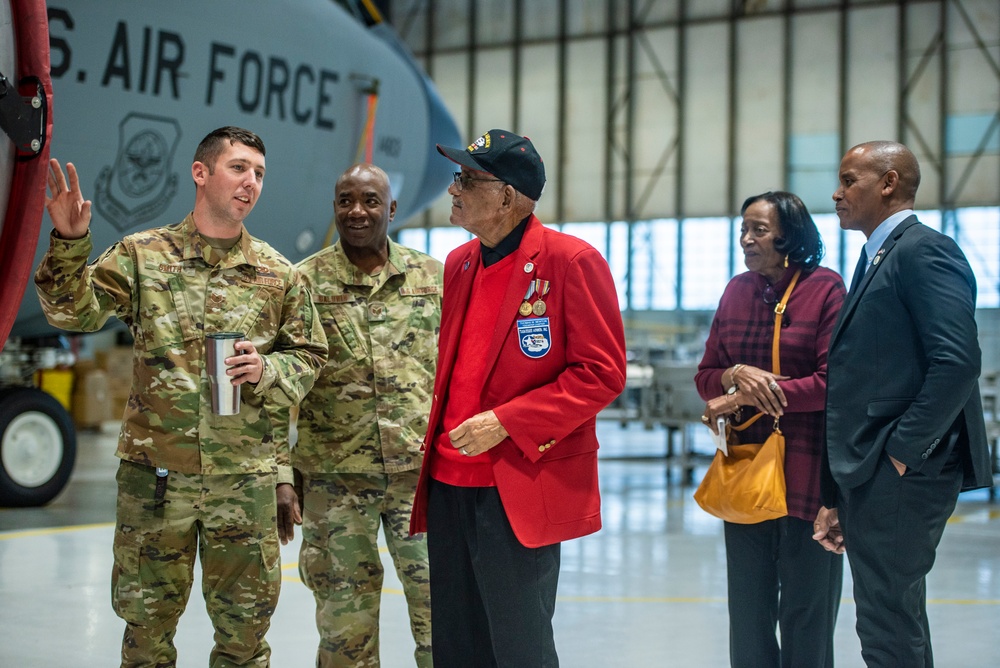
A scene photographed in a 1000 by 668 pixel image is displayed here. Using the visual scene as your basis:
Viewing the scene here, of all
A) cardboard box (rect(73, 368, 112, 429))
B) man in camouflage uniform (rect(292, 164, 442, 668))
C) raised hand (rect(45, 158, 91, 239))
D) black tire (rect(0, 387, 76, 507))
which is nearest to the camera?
raised hand (rect(45, 158, 91, 239))

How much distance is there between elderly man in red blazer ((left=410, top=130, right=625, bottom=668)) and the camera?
2766 mm

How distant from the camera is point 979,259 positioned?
72.3 ft

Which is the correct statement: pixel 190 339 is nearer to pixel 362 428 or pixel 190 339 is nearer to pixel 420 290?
pixel 362 428

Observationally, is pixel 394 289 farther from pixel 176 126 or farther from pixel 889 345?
pixel 176 126

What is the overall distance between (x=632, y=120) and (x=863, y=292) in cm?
2203

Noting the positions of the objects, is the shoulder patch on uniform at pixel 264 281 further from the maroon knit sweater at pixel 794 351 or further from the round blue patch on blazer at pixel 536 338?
the maroon knit sweater at pixel 794 351

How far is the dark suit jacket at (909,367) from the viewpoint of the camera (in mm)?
2941

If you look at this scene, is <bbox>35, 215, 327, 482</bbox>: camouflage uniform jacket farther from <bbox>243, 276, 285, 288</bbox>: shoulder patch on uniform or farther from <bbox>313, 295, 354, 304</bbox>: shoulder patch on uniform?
<bbox>313, 295, 354, 304</bbox>: shoulder patch on uniform

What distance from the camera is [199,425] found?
320cm

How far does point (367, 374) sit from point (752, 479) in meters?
1.47

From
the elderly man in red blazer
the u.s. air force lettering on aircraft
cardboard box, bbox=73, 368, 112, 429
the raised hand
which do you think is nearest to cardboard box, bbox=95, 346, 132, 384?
cardboard box, bbox=73, 368, 112, 429

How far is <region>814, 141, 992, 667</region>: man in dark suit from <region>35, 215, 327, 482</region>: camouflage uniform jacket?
5.72 feet

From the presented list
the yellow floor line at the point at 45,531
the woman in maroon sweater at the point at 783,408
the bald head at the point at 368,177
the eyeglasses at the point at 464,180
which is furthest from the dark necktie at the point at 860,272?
the yellow floor line at the point at 45,531

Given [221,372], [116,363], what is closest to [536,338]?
[221,372]
